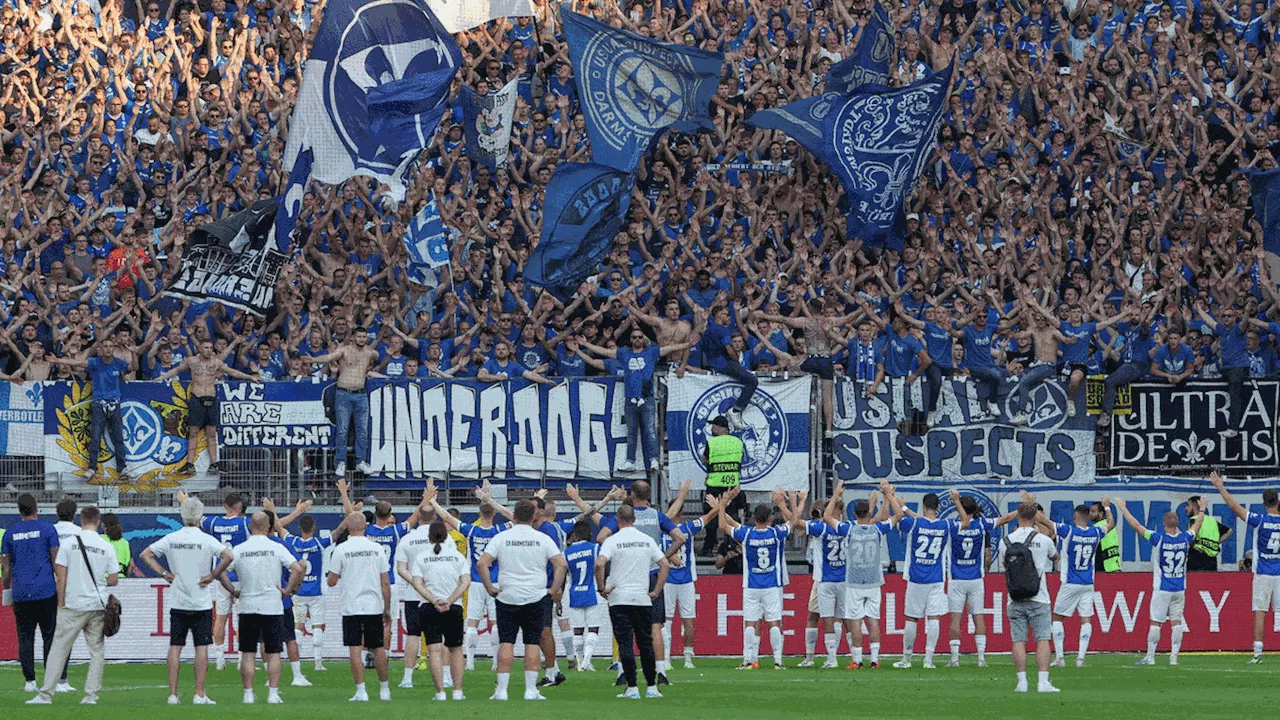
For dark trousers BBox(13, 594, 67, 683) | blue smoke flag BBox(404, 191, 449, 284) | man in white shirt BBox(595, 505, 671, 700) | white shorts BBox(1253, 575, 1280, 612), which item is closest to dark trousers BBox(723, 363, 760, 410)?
blue smoke flag BBox(404, 191, 449, 284)

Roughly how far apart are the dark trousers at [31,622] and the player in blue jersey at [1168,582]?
1283cm

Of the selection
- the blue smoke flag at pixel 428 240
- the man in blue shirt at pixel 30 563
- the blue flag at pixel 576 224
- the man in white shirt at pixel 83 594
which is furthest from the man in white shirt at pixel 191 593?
the blue flag at pixel 576 224

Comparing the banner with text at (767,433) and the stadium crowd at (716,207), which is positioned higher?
the stadium crowd at (716,207)

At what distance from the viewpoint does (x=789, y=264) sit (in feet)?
101

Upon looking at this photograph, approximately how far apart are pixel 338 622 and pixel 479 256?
667cm

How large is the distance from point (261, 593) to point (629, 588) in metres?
3.45

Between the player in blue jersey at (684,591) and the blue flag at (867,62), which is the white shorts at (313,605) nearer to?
the player in blue jersey at (684,591)

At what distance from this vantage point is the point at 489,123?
31547mm

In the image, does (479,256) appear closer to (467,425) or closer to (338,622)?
(467,425)

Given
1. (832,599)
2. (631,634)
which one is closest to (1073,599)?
(832,599)

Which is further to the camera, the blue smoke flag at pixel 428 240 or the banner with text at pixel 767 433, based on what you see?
the blue smoke flag at pixel 428 240

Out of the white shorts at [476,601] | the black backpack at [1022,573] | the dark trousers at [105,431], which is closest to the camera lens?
the black backpack at [1022,573]

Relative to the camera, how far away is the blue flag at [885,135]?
31.3 metres

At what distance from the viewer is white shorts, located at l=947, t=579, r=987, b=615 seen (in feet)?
79.5
